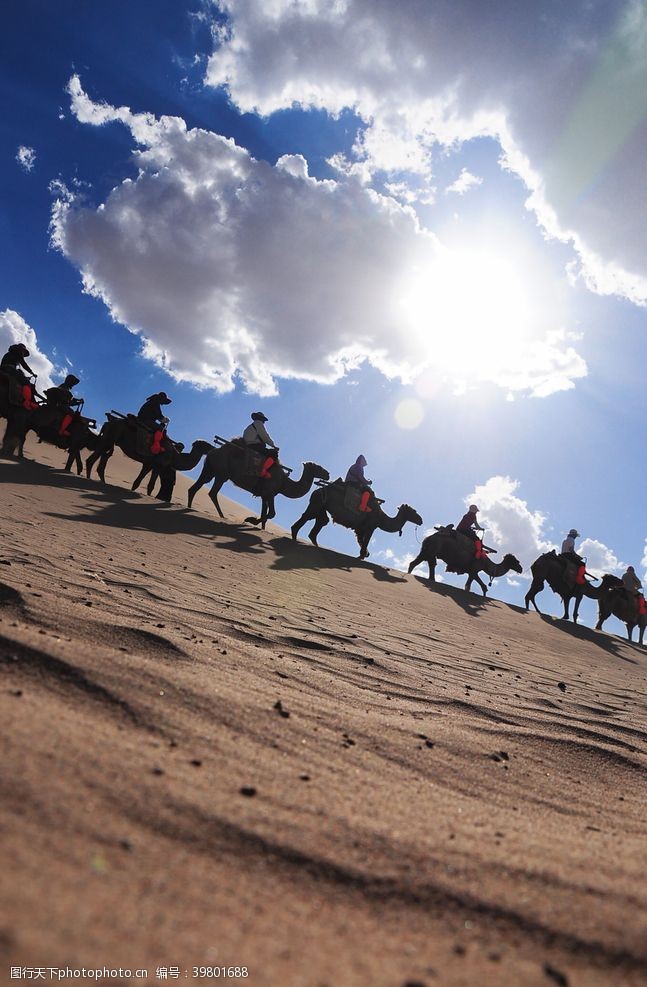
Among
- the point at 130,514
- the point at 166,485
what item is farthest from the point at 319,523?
the point at 130,514

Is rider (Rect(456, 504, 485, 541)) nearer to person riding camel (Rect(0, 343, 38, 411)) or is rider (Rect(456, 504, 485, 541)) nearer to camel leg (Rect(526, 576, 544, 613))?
camel leg (Rect(526, 576, 544, 613))

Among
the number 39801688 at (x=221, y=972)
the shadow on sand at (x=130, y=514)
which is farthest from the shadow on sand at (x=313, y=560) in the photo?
the number 39801688 at (x=221, y=972)

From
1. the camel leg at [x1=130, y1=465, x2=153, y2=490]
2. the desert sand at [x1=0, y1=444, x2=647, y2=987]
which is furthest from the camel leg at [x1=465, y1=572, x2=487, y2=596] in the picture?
the desert sand at [x1=0, y1=444, x2=647, y2=987]

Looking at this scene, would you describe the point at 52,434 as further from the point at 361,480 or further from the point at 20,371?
the point at 361,480

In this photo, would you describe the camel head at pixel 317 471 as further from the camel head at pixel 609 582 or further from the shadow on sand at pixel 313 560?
the camel head at pixel 609 582

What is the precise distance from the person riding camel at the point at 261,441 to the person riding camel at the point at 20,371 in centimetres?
608

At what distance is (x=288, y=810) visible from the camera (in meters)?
1.89

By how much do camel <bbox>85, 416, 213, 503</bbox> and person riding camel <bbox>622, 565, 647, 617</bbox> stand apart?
49.4 ft

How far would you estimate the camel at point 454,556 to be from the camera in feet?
63.2

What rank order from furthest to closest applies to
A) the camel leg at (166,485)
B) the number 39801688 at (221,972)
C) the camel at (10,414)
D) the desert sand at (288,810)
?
the camel leg at (166,485) → the camel at (10,414) → the desert sand at (288,810) → the number 39801688 at (221,972)

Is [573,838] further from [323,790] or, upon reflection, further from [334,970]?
[334,970]

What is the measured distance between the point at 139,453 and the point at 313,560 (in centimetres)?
648

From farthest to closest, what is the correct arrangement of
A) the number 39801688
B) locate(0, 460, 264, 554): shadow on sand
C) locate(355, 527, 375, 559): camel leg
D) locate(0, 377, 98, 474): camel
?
1. locate(355, 527, 375, 559): camel leg
2. locate(0, 377, 98, 474): camel
3. locate(0, 460, 264, 554): shadow on sand
4. the number 39801688

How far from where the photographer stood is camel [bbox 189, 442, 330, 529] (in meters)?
16.9
